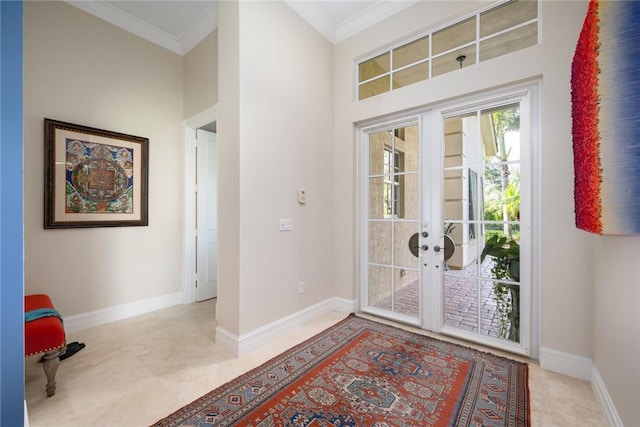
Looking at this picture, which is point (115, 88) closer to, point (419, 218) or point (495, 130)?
point (419, 218)

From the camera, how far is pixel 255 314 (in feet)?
7.94

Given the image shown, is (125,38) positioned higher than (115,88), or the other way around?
(125,38)

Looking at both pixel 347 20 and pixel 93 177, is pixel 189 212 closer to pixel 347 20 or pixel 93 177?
pixel 93 177

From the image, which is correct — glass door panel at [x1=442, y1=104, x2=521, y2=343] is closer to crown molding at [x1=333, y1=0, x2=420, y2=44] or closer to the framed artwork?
crown molding at [x1=333, y1=0, x2=420, y2=44]

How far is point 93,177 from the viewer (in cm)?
289

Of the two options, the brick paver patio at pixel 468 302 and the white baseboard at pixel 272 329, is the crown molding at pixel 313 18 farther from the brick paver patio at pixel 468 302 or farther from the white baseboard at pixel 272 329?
the white baseboard at pixel 272 329

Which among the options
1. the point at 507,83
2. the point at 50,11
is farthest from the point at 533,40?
the point at 50,11

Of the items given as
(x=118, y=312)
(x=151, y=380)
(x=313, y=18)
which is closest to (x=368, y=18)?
(x=313, y=18)

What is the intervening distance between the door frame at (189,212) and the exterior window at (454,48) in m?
2.28

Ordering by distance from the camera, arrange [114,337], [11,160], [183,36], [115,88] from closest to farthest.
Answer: [11,160] → [114,337] → [115,88] → [183,36]

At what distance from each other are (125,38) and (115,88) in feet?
2.08

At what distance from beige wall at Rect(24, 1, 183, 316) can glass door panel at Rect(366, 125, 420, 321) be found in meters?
2.55

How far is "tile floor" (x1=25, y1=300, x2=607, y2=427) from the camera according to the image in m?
1.58

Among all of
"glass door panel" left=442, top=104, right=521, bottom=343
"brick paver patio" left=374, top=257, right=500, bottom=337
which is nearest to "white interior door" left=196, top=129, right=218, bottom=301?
"brick paver patio" left=374, top=257, right=500, bottom=337
